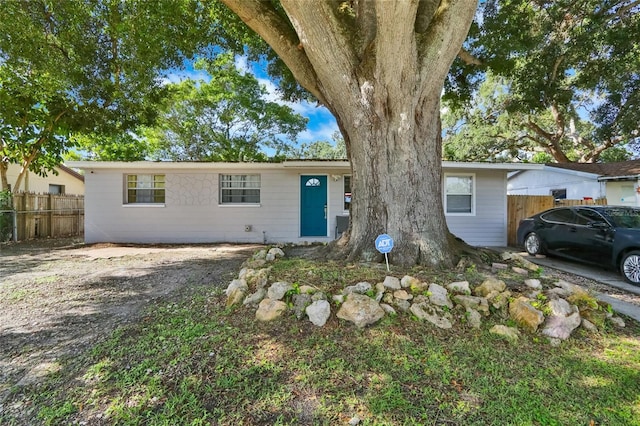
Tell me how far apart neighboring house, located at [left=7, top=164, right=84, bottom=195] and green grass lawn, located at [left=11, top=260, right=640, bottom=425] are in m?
18.7

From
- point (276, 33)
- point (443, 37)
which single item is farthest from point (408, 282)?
point (276, 33)

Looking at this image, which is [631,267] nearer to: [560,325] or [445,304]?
[560,325]

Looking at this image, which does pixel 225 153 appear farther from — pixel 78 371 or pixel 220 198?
pixel 78 371

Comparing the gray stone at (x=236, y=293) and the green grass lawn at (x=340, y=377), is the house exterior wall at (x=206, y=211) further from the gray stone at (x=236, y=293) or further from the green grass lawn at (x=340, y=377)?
the green grass lawn at (x=340, y=377)

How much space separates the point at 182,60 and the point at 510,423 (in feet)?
30.1

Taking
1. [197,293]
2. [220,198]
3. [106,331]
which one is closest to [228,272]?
[197,293]

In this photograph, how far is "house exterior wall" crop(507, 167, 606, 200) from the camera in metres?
13.1

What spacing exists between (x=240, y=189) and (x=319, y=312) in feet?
25.0

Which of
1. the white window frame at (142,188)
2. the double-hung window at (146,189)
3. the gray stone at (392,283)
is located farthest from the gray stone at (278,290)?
the double-hung window at (146,189)

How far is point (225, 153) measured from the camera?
62.3 ft

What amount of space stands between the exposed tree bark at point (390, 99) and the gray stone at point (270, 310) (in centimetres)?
156

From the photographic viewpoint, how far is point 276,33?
4.60 metres

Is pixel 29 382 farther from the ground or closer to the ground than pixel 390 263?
closer to the ground

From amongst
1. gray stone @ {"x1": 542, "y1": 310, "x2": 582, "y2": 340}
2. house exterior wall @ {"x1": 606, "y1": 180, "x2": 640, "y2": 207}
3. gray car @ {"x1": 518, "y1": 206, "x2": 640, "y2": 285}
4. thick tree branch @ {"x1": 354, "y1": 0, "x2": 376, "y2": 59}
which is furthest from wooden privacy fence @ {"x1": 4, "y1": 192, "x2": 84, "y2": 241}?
house exterior wall @ {"x1": 606, "y1": 180, "x2": 640, "y2": 207}
